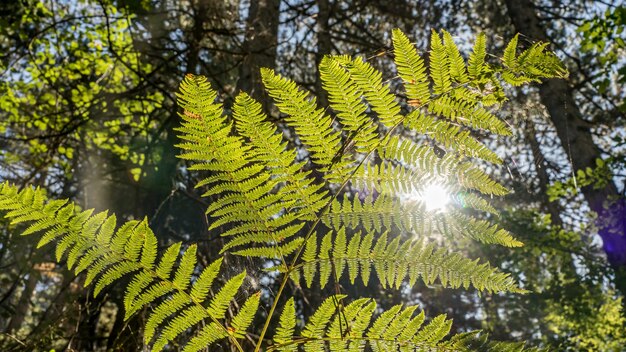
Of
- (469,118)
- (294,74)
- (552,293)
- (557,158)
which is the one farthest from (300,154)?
(557,158)

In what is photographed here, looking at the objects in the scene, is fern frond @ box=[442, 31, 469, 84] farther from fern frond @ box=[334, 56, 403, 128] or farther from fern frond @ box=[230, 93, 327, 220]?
fern frond @ box=[230, 93, 327, 220]

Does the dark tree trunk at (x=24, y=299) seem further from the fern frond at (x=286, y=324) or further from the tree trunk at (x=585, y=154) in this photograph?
the tree trunk at (x=585, y=154)

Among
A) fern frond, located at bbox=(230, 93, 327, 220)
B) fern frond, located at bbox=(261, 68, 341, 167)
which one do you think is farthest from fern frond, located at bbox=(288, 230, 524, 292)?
fern frond, located at bbox=(261, 68, 341, 167)

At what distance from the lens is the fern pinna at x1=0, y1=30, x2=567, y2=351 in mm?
998

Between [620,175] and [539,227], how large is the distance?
1862mm

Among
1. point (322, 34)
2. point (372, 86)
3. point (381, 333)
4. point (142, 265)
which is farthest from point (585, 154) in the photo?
point (142, 265)

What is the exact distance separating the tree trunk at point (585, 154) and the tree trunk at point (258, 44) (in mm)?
3056

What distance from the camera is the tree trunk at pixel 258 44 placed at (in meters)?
4.50

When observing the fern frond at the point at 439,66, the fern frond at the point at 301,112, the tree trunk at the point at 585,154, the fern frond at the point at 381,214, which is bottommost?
the fern frond at the point at 381,214

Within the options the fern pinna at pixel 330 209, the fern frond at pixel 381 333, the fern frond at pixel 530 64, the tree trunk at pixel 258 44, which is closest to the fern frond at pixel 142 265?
the fern pinna at pixel 330 209

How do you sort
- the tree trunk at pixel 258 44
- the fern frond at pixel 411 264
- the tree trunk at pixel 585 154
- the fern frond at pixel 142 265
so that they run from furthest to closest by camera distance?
the tree trunk at pixel 585 154 < the tree trunk at pixel 258 44 < the fern frond at pixel 411 264 < the fern frond at pixel 142 265

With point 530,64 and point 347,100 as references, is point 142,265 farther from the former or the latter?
point 530,64

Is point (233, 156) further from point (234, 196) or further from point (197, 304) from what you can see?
point (197, 304)

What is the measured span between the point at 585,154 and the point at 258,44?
415cm
